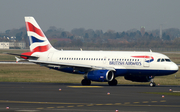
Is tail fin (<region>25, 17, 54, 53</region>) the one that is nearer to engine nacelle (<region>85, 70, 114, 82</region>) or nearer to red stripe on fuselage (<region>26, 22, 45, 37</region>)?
red stripe on fuselage (<region>26, 22, 45, 37</region>)

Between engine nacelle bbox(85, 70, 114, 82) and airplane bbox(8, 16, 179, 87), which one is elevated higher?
airplane bbox(8, 16, 179, 87)

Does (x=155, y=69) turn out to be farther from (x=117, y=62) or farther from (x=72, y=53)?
(x=72, y=53)

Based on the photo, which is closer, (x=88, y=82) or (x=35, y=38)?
(x=88, y=82)

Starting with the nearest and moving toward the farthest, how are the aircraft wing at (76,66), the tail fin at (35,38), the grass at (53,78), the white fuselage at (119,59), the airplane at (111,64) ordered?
the airplane at (111,64)
the white fuselage at (119,59)
the aircraft wing at (76,66)
the tail fin at (35,38)
the grass at (53,78)

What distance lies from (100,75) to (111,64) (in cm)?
313

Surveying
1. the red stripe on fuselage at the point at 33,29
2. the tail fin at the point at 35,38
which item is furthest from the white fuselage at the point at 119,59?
the red stripe on fuselage at the point at 33,29

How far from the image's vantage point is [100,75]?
137ft

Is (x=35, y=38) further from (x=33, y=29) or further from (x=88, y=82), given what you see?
(x=88, y=82)

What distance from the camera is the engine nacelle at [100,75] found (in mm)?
41719

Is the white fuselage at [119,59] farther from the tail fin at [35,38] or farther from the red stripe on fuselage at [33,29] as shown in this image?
the red stripe on fuselage at [33,29]

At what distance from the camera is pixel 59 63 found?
1726 inches

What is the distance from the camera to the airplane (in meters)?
42.4

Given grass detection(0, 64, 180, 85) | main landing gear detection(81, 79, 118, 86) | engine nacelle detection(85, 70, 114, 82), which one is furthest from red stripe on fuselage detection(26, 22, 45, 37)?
engine nacelle detection(85, 70, 114, 82)

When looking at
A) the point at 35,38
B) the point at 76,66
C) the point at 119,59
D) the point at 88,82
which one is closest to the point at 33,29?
the point at 35,38
